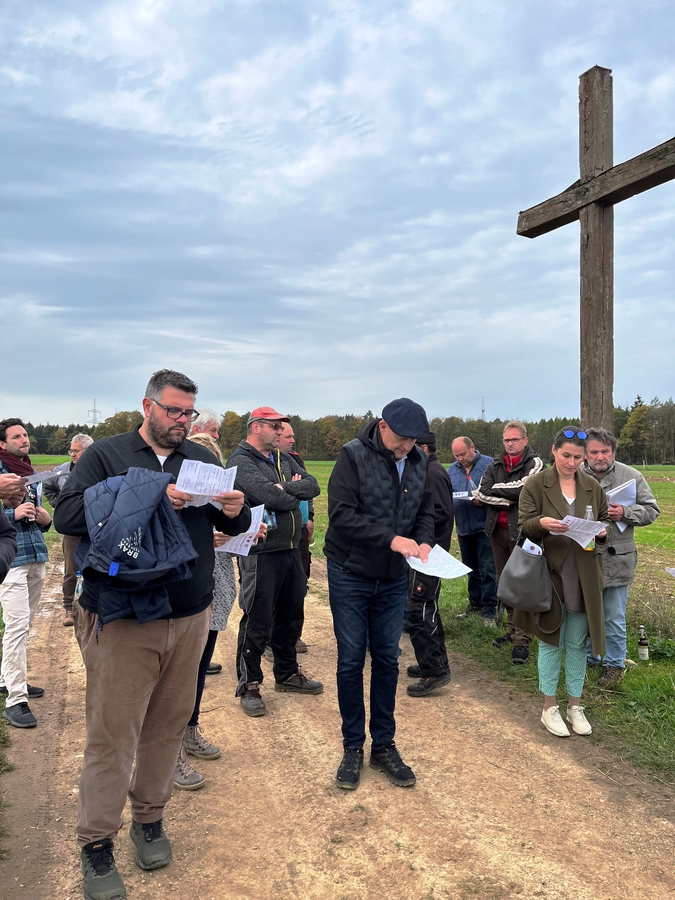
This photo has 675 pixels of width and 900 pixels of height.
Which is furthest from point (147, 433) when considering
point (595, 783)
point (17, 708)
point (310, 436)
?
point (310, 436)

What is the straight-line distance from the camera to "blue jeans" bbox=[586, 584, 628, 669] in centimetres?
555

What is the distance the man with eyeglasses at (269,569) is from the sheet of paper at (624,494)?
8.37ft

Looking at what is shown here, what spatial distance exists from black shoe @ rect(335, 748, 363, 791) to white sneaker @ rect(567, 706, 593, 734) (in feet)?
5.46

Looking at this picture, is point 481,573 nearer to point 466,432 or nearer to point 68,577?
point 68,577

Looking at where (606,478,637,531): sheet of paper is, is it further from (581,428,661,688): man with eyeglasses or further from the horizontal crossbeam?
the horizontal crossbeam

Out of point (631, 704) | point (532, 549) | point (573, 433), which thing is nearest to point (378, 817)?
point (532, 549)

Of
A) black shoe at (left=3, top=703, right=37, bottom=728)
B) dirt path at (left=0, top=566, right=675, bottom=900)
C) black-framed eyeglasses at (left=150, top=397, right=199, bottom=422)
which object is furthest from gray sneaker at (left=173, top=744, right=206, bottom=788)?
black-framed eyeglasses at (left=150, top=397, right=199, bottom=422)

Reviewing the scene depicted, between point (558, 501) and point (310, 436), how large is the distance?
3074 inches

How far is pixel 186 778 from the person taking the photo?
4148 mm

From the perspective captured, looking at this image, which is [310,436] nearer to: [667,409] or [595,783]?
[667,409]

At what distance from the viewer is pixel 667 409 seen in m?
75.2

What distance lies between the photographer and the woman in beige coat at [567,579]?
4867 mm

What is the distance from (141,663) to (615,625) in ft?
13.4

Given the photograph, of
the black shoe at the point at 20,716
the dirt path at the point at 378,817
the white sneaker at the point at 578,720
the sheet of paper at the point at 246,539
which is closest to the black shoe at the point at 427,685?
the dirt path at the point at 378,817
